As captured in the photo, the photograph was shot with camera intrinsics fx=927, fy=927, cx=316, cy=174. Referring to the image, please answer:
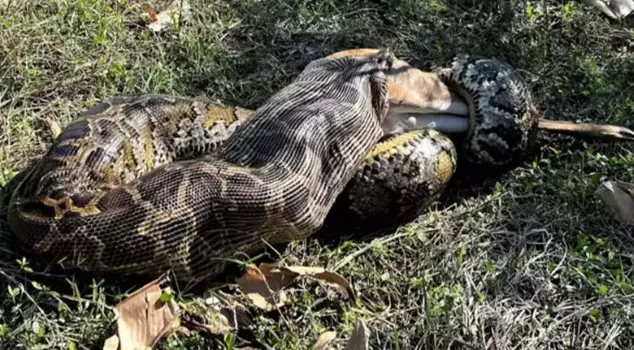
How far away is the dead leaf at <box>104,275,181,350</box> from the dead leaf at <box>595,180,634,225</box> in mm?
2595

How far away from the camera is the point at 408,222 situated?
546 cm

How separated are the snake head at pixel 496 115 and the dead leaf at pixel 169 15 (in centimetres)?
203

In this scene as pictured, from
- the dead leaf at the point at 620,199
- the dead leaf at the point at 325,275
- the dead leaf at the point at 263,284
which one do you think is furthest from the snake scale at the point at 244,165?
the dead leaf at the point at 620,199

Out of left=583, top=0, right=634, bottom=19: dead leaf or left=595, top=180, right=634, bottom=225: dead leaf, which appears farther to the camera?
left=583, top=0, right=634, bottom=19: dead leaf

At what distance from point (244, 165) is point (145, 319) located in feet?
3.32

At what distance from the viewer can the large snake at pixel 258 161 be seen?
15.2 feet

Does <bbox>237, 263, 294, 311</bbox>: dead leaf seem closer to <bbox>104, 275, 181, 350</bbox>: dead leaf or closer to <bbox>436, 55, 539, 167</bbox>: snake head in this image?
<bbox>104, 275, 181, 350</bbox>: dead leaf

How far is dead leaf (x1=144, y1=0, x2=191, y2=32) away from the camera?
655 centimetres

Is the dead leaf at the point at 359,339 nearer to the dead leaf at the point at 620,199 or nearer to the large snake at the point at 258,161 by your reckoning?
the large snake at the point at 258,161

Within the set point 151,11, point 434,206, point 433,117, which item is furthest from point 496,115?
point 151,11

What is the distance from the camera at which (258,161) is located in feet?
16.4

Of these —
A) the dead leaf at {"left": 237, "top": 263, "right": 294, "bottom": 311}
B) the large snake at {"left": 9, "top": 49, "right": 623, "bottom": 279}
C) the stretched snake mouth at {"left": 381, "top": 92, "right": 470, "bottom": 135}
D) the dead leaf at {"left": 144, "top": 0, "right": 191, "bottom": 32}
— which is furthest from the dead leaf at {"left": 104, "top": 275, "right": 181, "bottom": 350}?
the dead leaf at {"left": 144, "top": 0, "right": 191, "bottom": 32}

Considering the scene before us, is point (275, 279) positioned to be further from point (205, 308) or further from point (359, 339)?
point (359, 339)

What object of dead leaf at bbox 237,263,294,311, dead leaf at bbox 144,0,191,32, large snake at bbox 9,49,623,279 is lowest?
dead leaf at bbox 237,263,294,311
